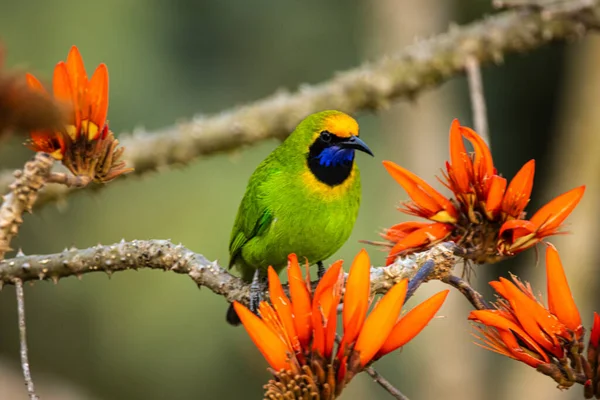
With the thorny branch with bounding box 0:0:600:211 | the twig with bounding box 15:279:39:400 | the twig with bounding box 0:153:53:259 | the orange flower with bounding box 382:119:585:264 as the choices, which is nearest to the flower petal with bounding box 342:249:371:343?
the orange flower with bounding box 382:119:585:264

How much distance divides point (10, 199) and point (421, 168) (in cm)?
417

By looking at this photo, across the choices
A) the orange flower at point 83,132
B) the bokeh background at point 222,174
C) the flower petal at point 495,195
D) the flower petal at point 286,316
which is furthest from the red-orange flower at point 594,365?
the bokeh background at point 222,174

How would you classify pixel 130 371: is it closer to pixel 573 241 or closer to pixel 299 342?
pixel 573 241

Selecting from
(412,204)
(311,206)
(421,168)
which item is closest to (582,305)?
(421,168)

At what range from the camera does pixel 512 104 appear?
24.2 ft

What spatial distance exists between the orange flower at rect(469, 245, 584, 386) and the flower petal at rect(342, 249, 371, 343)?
230 mm

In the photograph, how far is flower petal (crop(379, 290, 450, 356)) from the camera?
139 centimetres

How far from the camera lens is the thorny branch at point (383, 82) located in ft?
12.5

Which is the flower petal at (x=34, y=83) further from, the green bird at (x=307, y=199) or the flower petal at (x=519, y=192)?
the green bird at (x=307, y=199)

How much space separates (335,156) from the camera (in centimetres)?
292

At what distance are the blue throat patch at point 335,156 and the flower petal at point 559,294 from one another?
145cm

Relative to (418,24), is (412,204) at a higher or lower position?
lower

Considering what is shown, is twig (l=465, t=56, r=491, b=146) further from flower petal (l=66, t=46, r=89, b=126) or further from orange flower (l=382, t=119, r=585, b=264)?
flower petal (l=66, t=46, r=89, b=126)

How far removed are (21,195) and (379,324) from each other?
76 cm
